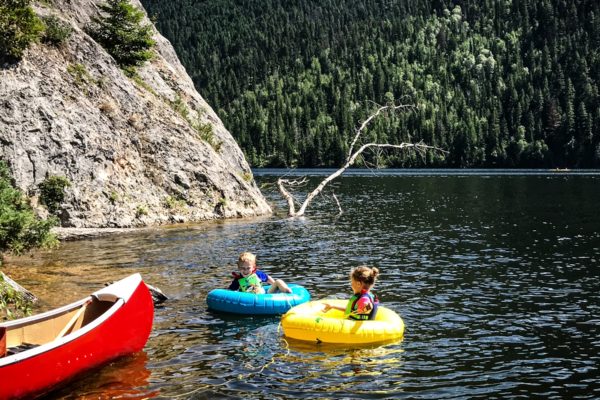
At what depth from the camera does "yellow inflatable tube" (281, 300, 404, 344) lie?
14477 millimetres

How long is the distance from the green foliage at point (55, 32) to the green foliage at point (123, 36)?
4694mm

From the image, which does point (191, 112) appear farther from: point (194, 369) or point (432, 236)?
point (194, 369)

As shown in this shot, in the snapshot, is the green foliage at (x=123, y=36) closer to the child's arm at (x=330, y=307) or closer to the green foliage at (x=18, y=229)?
the green foliage at (x=18, y=229)

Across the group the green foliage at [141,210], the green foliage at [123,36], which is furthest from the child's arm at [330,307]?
the green foliage at [123,36]

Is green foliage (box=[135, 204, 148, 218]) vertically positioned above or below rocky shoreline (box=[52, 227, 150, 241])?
above

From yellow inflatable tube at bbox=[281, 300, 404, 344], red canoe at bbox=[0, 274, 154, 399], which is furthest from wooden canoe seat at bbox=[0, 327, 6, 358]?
yellow inflatable tube at bbox=[281, 300, 404, 344]

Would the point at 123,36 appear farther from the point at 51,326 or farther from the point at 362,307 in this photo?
the point at 362,307

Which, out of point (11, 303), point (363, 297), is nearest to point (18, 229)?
point (11, 303)

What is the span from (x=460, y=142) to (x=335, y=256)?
166013mm

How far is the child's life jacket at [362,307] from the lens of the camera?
49.5ft

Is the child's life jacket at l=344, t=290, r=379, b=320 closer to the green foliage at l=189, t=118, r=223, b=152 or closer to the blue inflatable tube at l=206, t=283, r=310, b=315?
the blue inflatable tube at l=206, t=283, r=310, b=315

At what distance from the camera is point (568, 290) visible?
20.7 m

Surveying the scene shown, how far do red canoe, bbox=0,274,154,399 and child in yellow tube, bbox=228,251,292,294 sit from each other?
407cm

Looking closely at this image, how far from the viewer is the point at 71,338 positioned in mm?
11359
